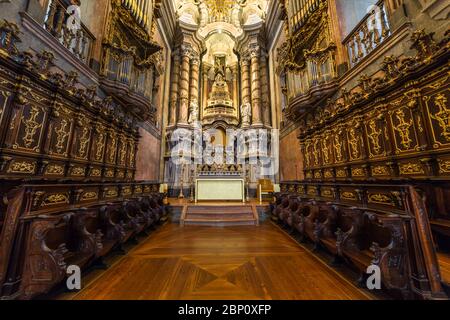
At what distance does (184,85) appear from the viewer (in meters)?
10.3

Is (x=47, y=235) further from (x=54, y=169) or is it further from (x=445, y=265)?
(x=445, y=265)

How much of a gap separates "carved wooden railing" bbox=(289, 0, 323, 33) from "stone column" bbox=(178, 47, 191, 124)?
6.26m

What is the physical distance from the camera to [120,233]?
241 cm

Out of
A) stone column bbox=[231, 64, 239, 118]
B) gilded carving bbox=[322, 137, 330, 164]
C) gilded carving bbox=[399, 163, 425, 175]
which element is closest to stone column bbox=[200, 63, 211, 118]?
stone column bbox=[231, 64, 239, 118]

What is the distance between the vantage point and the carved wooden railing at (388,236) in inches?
53.9

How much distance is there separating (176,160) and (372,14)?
8698 mm

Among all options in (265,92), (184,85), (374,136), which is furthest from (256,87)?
(374,136)

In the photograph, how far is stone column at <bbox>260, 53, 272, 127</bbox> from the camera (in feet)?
33.1

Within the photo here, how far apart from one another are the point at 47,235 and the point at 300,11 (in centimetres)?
930

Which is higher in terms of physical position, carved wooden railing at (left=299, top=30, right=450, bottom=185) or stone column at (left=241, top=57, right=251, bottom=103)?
stone column at (left=241, top=57, right=251, bottom=103)

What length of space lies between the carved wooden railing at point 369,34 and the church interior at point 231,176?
36 mm

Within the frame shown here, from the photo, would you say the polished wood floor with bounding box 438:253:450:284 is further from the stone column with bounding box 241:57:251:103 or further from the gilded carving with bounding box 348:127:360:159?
the stone column with bounding box 241:57:251:103

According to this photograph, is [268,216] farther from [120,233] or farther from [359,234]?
[120,233]

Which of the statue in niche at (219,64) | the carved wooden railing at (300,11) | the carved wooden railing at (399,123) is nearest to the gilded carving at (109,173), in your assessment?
the carved wooden railing at (399,123)
